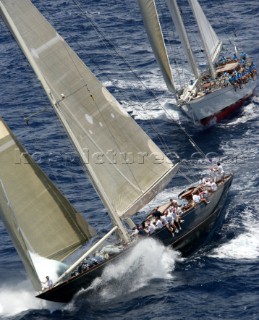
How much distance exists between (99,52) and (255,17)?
57.7 ft

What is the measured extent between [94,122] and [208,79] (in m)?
30.5

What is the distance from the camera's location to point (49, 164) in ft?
219

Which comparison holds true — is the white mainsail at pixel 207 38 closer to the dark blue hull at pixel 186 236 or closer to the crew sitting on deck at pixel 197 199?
the dark blue hull at pixel 186 236

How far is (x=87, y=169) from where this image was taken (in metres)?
50.1

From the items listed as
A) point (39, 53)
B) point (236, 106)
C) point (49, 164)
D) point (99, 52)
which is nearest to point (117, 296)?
point (39, 53)

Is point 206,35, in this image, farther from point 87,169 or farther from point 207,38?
point 87,169

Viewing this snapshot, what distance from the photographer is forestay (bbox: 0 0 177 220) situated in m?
48.9

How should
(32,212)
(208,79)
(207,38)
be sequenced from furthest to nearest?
(207,38), (208,79), (32,212)

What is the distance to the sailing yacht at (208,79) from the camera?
75.6m

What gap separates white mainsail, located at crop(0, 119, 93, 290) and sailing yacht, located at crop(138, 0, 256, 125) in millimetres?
25234

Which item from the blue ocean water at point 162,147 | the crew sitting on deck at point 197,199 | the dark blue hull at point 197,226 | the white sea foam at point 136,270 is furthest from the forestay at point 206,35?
the white sea foam at point 136,270

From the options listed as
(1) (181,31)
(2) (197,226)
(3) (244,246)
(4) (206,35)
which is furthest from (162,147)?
(3) (244,246)

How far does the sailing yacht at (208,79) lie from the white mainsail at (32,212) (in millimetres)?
25234

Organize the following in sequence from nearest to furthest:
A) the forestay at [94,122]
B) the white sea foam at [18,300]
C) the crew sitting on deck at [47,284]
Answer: the crew sitting on deck at [47,284] → the forestay at [94,122] → the white sea foam at [18,300]
